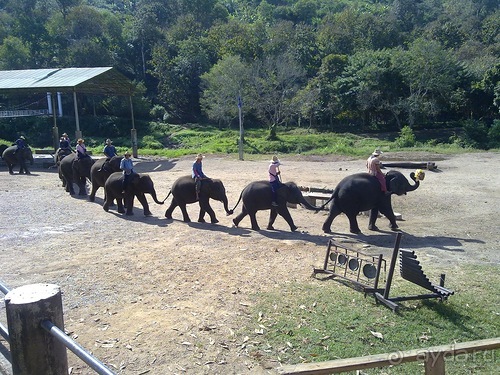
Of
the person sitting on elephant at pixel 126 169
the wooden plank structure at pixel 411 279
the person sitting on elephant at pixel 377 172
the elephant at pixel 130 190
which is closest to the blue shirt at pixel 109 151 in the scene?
the elephant at pixel 130 190

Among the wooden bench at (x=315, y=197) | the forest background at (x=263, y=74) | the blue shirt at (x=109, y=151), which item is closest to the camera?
the wooden bench at (x=315, y=197)

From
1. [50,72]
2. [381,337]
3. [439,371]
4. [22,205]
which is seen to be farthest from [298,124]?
[439,371]

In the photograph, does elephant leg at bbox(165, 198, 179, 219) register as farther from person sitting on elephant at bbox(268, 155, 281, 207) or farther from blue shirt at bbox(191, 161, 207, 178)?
person sitting on elephant at bbox(268, 155, 281, 207)

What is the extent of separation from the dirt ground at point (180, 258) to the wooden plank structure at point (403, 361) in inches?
79.7

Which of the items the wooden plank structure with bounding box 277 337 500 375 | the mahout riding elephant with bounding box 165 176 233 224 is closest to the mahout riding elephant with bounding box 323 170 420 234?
the mahout riding elephant with bounding box 165 176 233 224

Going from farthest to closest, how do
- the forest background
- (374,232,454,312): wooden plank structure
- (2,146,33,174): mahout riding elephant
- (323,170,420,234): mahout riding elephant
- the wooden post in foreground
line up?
the forest background → (2,146,33,174): mahout riding elephant → (323,170,420,234): mahout riding elephant → (374,232,454,312): wooden plank structure → the wooden post in foreground

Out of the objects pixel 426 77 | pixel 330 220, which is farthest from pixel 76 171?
pixel 426 77

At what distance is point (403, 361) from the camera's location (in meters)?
4.04

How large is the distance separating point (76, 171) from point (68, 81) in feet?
33.7

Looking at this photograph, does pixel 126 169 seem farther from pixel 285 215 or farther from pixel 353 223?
pixel 353 223

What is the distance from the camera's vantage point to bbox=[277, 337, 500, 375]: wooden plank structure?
3.98 meters

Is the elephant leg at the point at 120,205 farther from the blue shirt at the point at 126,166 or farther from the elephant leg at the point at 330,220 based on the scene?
the elephant leg at the point at 330,220

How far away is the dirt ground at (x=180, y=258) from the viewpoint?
6.72 m

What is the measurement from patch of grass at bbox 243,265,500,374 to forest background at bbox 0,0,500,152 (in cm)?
2231
